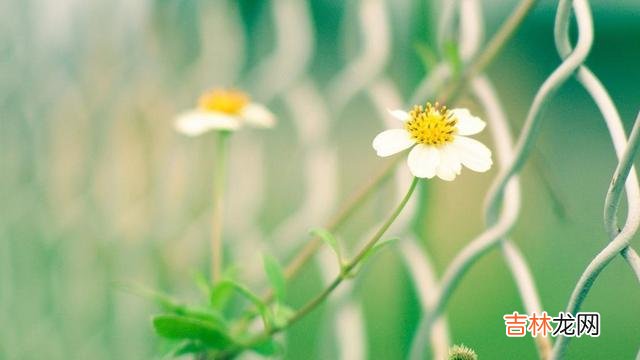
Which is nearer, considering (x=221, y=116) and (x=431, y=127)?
(x=431, y=127)

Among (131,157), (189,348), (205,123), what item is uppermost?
(131,157)

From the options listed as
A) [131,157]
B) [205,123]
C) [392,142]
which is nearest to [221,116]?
[205,123]

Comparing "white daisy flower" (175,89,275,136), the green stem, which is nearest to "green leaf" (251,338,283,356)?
the green stem

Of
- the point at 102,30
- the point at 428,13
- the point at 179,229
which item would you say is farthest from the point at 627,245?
the point at 102,30

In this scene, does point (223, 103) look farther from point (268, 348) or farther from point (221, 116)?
point (268, 348)

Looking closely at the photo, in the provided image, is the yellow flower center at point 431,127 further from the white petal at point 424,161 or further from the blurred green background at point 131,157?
the blurred green background at point 131,157

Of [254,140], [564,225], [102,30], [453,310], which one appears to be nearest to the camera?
[564,225]

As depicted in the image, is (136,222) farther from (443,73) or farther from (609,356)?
(609,356)
